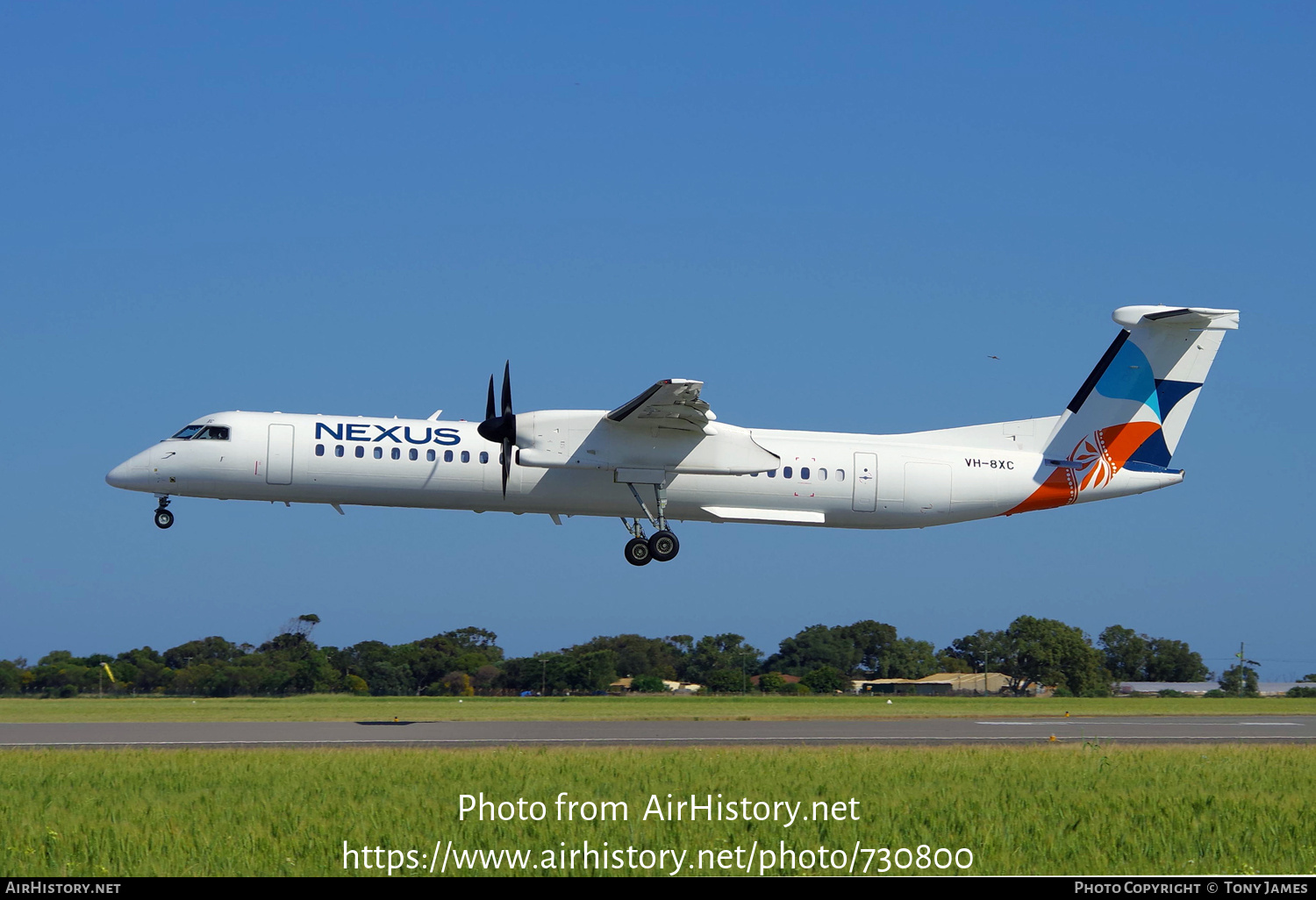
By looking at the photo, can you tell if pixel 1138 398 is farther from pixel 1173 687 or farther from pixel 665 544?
pixel 1173 687

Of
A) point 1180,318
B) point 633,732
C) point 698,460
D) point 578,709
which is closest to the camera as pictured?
point 633,732

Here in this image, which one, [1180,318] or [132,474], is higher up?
[1180,318]

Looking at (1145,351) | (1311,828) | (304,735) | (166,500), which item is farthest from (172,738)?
(1145,351)

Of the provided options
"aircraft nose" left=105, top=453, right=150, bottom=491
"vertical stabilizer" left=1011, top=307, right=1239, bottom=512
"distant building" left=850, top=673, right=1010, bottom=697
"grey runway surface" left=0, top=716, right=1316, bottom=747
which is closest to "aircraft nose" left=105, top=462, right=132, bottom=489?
"aircraft nose" left=105, top=453, right=150, bottom=491

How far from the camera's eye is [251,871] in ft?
34.6

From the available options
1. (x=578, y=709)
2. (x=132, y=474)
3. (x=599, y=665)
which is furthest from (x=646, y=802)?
(x=599, y=665)

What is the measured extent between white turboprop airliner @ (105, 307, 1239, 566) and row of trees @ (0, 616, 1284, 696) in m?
30.1

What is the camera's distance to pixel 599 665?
59.4m

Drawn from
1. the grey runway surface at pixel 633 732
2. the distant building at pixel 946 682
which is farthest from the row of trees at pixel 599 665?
the grey runway surface at pixel 633 732

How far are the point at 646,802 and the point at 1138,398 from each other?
18.8 meters

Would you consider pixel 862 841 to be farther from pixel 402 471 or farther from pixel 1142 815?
pixel 402 471

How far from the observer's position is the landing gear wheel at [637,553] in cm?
2597

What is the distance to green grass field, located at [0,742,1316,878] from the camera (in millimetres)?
11211

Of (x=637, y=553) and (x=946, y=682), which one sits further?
(x=946, y=682)
